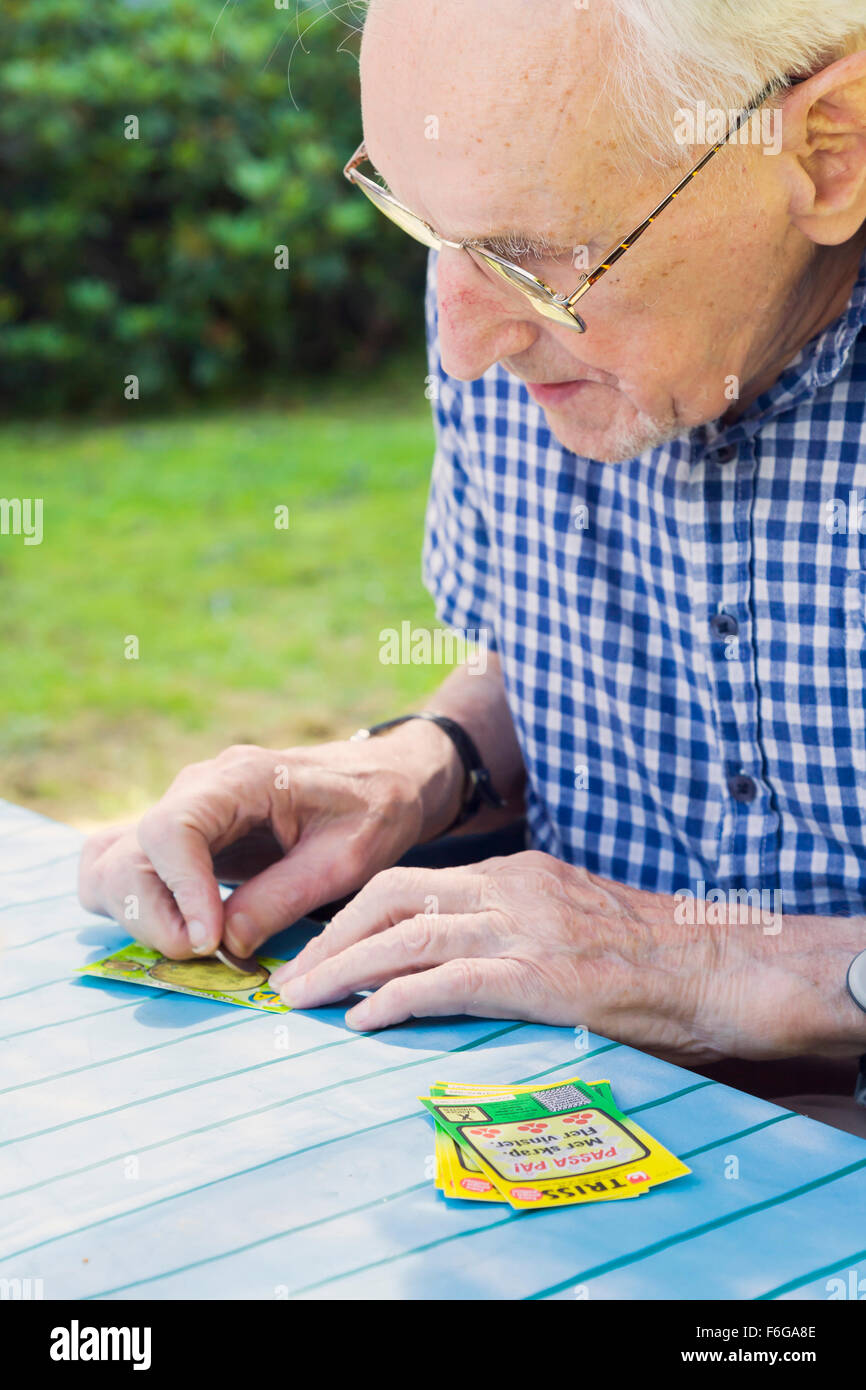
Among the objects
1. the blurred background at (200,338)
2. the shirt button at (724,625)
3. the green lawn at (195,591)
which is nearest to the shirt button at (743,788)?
the shirt button at (724,625)

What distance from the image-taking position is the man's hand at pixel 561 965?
1.32 metres

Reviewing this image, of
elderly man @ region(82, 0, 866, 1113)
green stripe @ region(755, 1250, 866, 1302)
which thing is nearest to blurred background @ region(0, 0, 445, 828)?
elderly man @ region(82, 0, 866, 1113)

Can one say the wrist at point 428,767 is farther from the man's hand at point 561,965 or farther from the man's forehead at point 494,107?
→ the man's forehead at point 494,107

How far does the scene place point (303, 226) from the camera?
7.17 metres

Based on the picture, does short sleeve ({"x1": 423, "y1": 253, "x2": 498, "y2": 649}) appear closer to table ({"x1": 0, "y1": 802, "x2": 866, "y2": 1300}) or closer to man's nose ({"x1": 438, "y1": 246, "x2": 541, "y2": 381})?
man's nose ({"x1": 438, "y1": 246, "x2": 541, "y2": 381})

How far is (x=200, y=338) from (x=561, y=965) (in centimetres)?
641

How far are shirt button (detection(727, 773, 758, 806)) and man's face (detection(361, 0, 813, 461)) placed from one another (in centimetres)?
39

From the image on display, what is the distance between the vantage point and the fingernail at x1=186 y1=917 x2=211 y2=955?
1.45 metres

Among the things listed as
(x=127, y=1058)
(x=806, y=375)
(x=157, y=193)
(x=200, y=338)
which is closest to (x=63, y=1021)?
(x=127, y=1058)

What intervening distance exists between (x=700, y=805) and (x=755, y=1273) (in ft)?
2.73

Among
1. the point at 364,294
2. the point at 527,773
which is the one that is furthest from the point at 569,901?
the point at 364,294

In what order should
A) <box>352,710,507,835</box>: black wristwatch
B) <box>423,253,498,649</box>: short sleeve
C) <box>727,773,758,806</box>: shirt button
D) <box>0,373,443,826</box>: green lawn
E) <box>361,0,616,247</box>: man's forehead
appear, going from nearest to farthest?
1. <box>361,0,616,247</box>: man's forehead
2. <box>727,773,758,806</box>: shirt button
3. <box>352,710,507,835</box>: black wristwatch
4. <box>423,253,498,649</box>: short sleeve
5. <box>0,373,443,826</box>: green lawn

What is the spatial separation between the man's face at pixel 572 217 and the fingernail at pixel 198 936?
23.8 inches

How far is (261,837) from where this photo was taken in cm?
169
